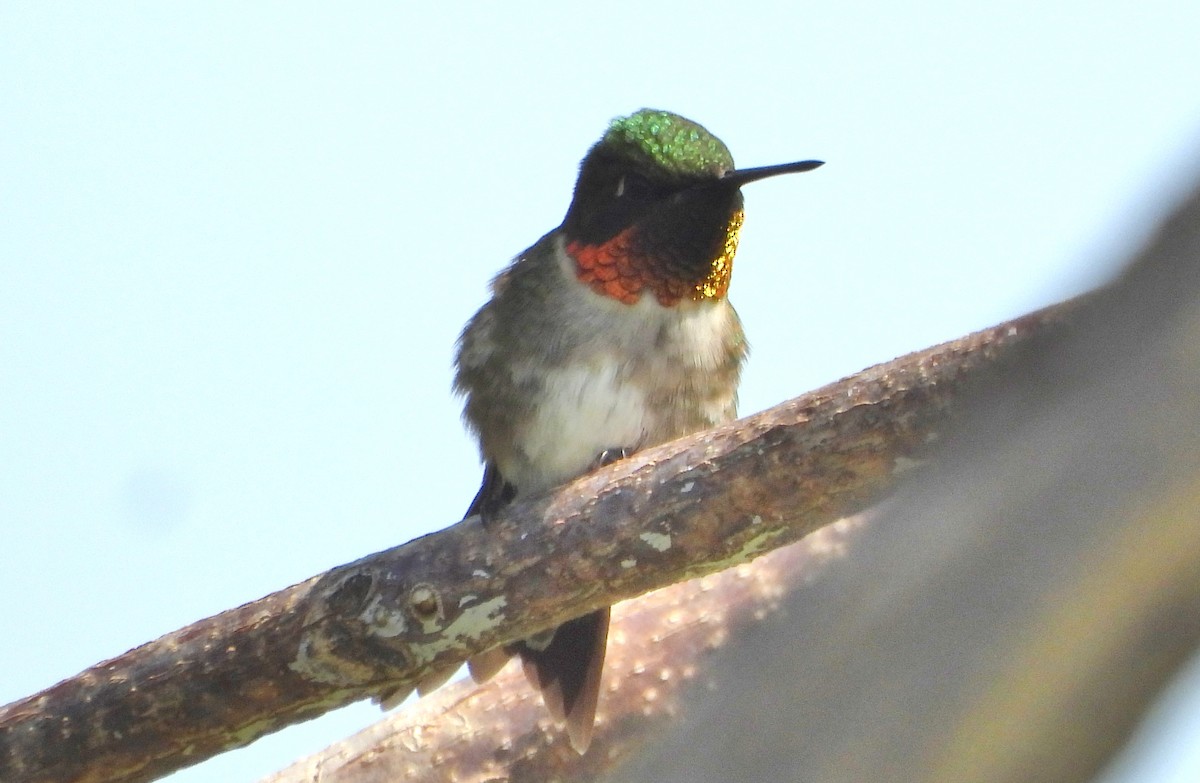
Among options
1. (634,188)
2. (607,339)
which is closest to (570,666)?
(607,339)

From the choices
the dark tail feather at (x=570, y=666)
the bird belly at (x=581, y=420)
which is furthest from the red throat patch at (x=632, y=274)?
the dark tail feather at (x=570, y=666)

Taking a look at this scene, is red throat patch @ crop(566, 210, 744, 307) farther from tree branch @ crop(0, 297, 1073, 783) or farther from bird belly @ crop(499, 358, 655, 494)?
tree branch @ crop(0, 297, 1073, 783)

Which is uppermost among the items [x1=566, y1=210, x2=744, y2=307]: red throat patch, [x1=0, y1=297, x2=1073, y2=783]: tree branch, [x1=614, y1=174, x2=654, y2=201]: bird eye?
[x1=614, y1=174, x2=654, y2=201]: bird eye

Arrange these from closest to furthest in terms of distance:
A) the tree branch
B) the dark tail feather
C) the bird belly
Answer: the tree branch < the bird belly < the dark tail feather

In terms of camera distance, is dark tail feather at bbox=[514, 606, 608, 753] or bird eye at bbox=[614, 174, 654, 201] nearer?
dark tail feather at bbox=[514, 606, 608, 753]

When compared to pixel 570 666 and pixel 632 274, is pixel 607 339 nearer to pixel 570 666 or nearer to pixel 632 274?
pixel 632 274

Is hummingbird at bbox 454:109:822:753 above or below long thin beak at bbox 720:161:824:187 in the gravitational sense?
below

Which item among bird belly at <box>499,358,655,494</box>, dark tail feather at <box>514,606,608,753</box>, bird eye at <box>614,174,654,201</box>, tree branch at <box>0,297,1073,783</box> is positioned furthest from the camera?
bird eye at <box>614,174,654,201</box>

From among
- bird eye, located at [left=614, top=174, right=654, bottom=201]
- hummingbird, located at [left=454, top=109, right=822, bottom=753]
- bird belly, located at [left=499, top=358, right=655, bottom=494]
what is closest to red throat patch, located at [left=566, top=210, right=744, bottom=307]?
hummingbird, located at [left=454, top=109, right=822, bottom=753]
